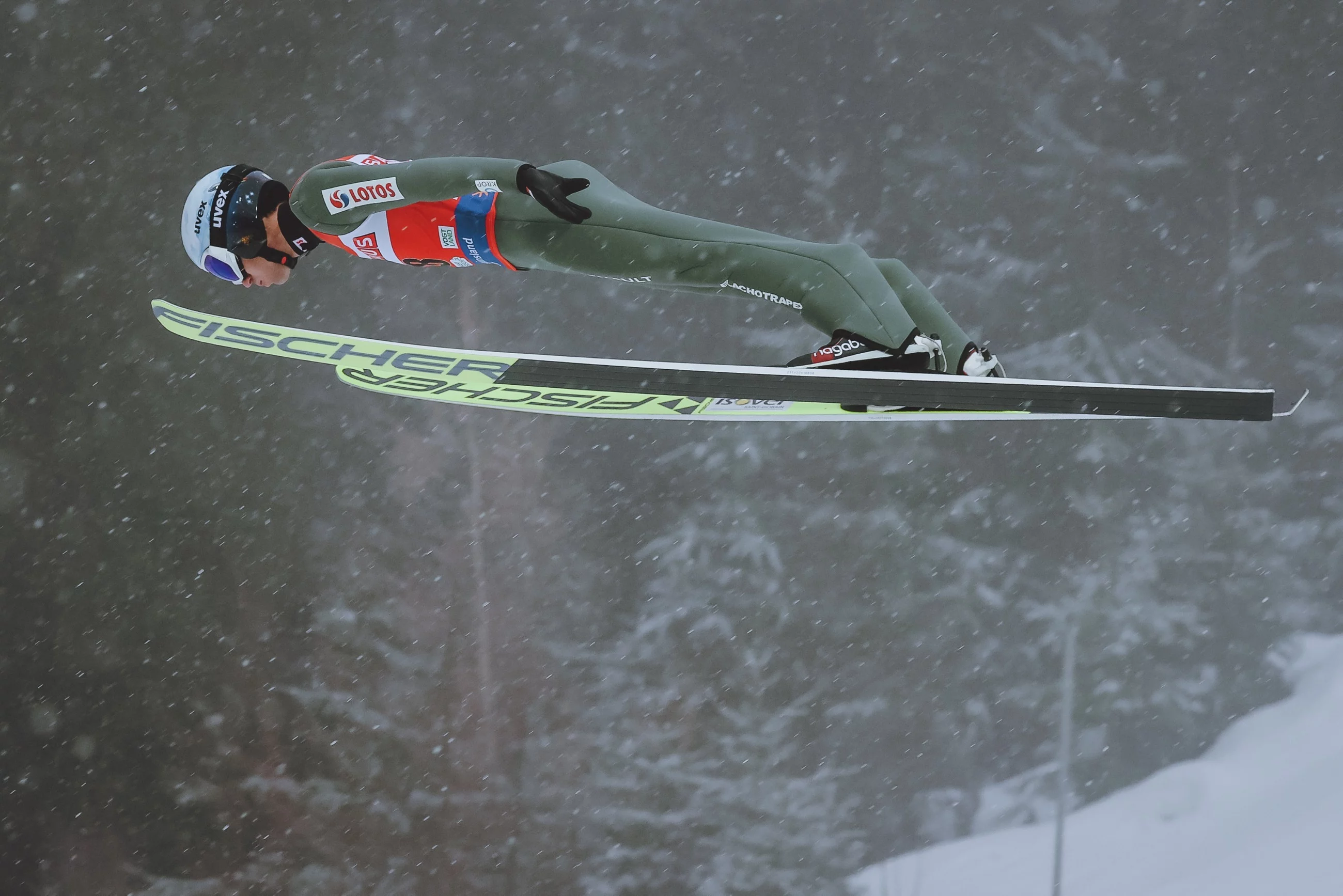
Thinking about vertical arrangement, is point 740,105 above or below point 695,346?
above

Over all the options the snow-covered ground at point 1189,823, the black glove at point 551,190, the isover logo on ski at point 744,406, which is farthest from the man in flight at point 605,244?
the snow-covered ground at point 1189,823

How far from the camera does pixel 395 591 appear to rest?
6.63m

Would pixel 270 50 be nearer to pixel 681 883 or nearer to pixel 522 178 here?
pixel 522 178

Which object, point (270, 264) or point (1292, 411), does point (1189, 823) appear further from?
point (270, 264)

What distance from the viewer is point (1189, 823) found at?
6.70m

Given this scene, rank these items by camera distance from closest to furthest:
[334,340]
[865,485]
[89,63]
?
[334,340] < [89,63] < [865,485]

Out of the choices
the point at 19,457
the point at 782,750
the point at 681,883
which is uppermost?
the point at 19,457

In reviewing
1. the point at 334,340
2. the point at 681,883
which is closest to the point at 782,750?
the point at 681,883

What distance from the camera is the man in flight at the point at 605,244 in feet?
6.84

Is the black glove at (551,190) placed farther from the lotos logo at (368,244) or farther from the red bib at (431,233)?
the lotos logo at (368,244)

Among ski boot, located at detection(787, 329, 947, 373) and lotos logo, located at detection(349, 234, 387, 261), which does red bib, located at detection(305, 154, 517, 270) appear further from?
ski boot, located at detection(787, 329, 947, 373)

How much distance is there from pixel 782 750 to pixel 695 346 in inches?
101

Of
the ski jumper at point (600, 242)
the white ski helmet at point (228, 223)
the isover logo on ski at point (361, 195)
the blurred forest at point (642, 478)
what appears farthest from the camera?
the blurred forest at point (642, 478)

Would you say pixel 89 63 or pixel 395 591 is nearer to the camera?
pixel 89 63
